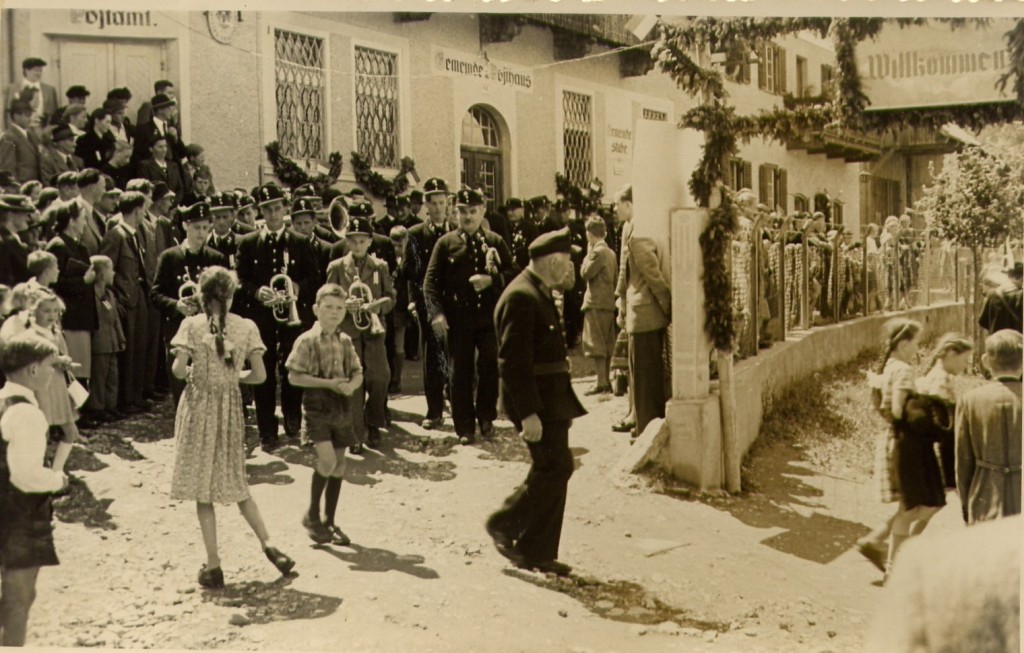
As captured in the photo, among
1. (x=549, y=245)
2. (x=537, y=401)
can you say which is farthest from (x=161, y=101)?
(x=537, y=401)

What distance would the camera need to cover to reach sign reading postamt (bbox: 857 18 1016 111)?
402 cm

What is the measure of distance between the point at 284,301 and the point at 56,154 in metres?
1.26

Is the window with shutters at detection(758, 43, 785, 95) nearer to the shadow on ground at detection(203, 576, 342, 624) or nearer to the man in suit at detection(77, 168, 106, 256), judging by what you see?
the shadow on ground at detection(203, 576, 342, 624)

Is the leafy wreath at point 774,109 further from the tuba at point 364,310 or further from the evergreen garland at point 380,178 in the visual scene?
the tuba at point 364,310

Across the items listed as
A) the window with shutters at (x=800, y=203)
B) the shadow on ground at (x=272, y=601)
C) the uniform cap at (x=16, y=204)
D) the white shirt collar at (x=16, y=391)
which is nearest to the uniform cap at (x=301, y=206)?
the uniform cap at (x=16, y=204)

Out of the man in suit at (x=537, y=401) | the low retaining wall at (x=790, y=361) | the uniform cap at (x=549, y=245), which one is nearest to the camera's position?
the man in suit at (x=537, y=401)

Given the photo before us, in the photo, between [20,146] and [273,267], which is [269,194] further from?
[20,146]

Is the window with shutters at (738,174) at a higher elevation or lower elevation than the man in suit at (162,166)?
lower

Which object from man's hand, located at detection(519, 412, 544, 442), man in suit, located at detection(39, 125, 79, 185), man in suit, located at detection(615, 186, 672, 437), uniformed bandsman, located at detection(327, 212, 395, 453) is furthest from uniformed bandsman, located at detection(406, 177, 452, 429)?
man in suit, located at detection(39, 125, 79, 185)

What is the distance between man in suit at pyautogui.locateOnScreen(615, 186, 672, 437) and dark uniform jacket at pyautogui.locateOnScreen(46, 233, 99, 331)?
2.42 meters

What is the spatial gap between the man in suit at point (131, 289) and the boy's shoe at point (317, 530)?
2.67ft

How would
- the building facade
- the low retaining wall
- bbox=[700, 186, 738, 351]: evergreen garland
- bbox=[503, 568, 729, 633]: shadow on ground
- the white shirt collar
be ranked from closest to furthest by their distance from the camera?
1. the white shirt collar
2. bbox=[503, 568, 729, 633]: shadow on ground
3. the building facade
4. the low retaining wall
5. bbox=[700, 186, 738, 351]: evergreen garland

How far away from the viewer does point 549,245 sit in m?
4.07

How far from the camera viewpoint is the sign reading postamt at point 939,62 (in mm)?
4020
